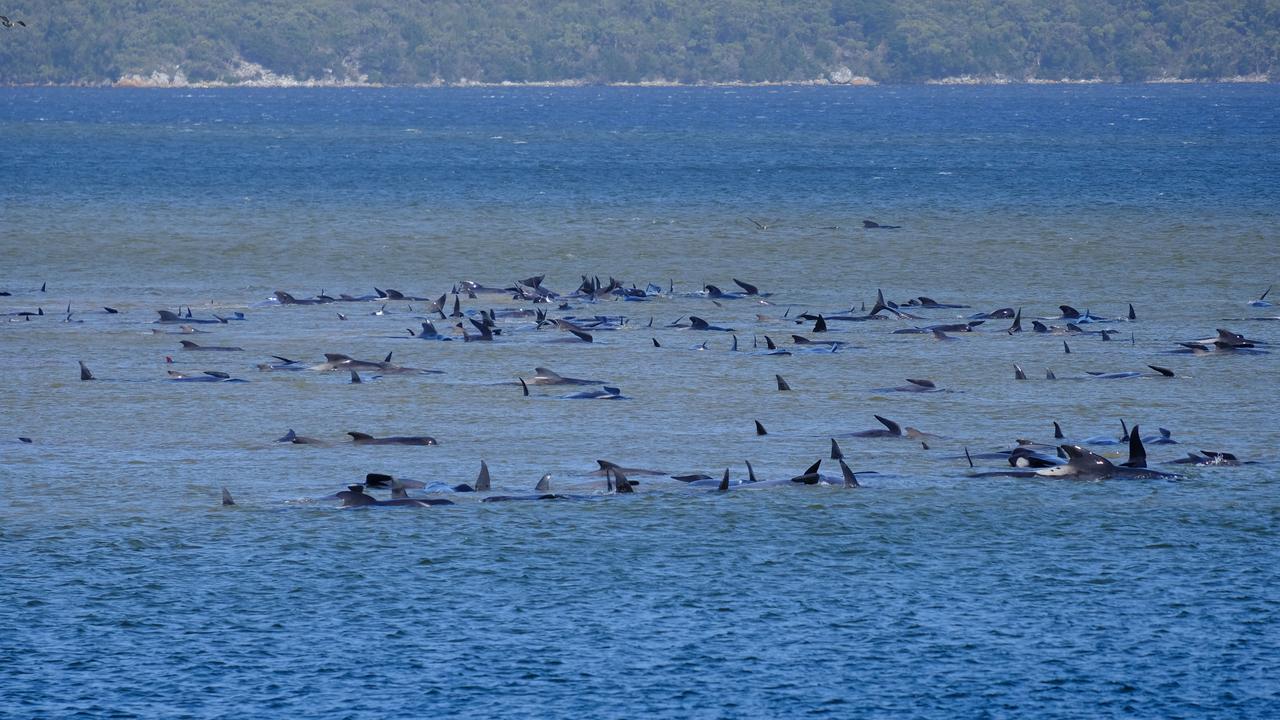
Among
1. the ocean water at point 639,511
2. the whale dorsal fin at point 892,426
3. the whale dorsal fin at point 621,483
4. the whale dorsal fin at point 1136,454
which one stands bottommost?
the ocean water at point 639,511

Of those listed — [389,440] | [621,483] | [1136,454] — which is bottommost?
[389,440]

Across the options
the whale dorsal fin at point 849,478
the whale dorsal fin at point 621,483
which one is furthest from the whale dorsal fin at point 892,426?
the whale dorsal fin at point 621,483

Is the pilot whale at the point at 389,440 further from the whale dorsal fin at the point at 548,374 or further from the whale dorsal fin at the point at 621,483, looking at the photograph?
the whale dorsal fin at the point at 548,374

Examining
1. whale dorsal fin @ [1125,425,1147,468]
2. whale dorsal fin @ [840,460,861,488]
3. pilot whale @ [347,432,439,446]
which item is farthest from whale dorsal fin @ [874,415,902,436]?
pilot whale @ [347,432,439,446]

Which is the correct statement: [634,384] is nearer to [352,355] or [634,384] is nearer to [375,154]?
[352,355]

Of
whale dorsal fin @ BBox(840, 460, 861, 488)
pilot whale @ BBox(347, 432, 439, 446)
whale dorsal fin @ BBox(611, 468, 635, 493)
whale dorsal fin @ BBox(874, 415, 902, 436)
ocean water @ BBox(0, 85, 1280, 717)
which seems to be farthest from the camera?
whale dorsal fin @ BBox(874, 415, 902, 436)

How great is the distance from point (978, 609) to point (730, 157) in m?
92.3

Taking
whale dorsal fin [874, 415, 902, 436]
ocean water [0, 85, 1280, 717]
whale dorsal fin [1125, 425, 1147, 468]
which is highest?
whale dorsal fin [1125, 425, 1147, 468]

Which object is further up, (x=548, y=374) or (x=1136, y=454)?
(x=1136, y=454)

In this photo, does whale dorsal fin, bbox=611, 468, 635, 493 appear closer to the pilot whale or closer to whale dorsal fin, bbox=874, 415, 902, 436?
the pilot whale

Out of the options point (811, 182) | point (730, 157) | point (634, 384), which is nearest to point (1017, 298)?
point (634, 384)

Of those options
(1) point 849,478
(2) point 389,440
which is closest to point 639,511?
(1) point 849,478

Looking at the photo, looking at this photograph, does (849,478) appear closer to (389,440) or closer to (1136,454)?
(1136,454)

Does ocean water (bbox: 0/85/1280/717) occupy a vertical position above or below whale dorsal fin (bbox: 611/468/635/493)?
below
